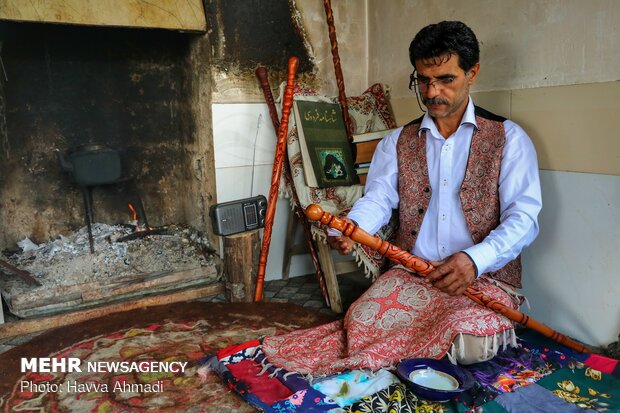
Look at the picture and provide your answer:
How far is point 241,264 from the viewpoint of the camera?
7.95 ft

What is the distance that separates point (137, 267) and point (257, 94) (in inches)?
45.3

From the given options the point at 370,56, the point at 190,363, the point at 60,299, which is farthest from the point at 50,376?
the point at 370,56

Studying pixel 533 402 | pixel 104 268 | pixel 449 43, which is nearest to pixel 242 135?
pixel 104 268

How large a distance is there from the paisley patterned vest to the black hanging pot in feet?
5.42

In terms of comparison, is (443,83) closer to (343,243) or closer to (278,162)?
(343,243)

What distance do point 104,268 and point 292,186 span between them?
1121mm

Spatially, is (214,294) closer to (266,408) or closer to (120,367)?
(120,367)

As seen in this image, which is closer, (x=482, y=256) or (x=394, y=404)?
(x=394, y=404)

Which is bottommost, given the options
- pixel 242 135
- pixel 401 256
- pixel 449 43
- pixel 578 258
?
pixel 578 258

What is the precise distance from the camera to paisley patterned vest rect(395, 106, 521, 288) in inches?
66.9

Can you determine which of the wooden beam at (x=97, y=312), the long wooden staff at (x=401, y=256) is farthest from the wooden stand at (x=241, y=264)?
A: the long wooden staff at (x=401, y=256)

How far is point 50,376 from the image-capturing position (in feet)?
5.84

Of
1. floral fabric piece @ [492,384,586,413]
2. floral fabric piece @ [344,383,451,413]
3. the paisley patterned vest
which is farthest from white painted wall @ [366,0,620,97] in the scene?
floral fabric piece @ [344,383,451,413]

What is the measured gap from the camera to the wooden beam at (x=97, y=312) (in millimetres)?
2193
